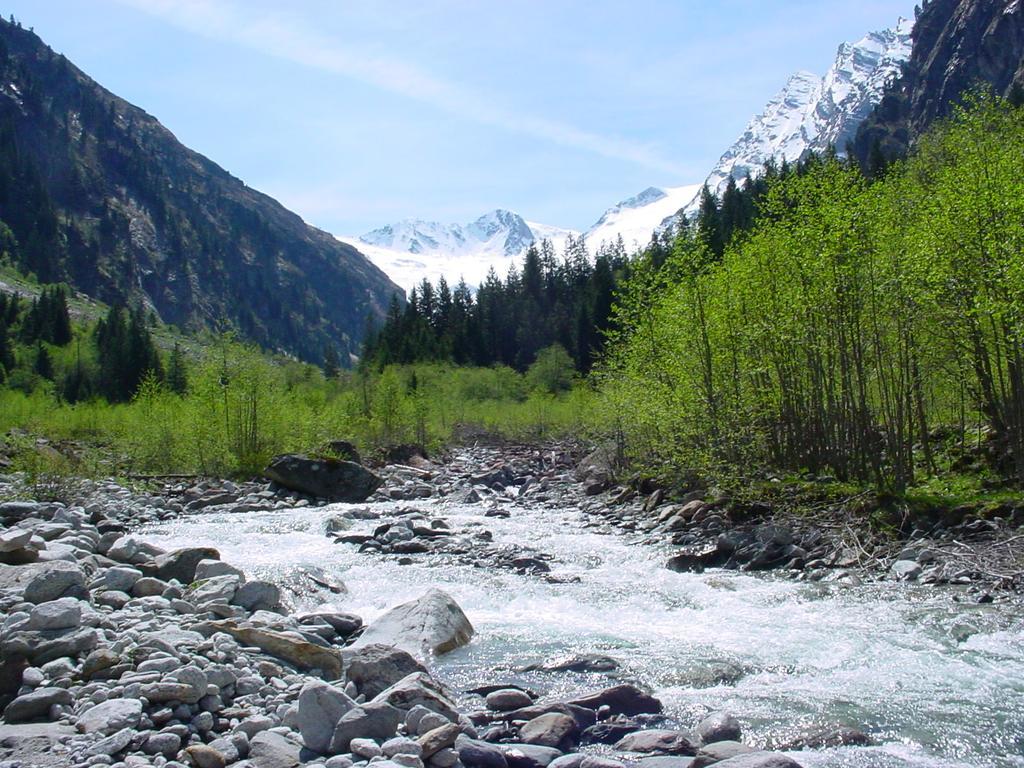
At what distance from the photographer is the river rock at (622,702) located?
8766 mm

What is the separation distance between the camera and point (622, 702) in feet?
29.0

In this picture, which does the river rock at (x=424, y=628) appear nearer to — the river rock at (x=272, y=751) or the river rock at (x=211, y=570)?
the river rock at (x=211, y=570)

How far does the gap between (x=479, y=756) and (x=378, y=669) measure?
7.87 feet

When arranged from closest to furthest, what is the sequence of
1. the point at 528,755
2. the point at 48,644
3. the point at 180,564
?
the point at 528,755 → the point at 48,644 → the point at 180,564

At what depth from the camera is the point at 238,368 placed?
1326 inches

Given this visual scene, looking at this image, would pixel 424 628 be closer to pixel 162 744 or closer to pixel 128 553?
pixel 162 744

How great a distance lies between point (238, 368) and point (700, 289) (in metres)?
20.1

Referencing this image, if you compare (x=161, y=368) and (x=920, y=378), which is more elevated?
(x=161, y=368)

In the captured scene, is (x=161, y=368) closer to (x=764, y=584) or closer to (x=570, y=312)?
(x=570, y=312)

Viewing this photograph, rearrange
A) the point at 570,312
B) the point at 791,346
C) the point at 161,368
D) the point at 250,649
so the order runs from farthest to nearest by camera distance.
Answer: the point at 570,312 < the point at 161,368 < the point at 791,346 < the point at 250,649

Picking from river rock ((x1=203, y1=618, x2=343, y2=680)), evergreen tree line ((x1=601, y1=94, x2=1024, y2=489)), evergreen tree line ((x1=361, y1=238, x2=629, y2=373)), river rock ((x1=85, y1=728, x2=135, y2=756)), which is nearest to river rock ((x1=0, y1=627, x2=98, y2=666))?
river rock ((x1=203, y1=618, x2=343, y2=680))

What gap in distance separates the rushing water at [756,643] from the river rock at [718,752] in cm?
69

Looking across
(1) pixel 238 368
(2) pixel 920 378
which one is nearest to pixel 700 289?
(2) pixel 920 378

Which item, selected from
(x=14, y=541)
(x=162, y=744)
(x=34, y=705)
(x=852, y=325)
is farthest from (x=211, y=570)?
(x=852, y=325)
